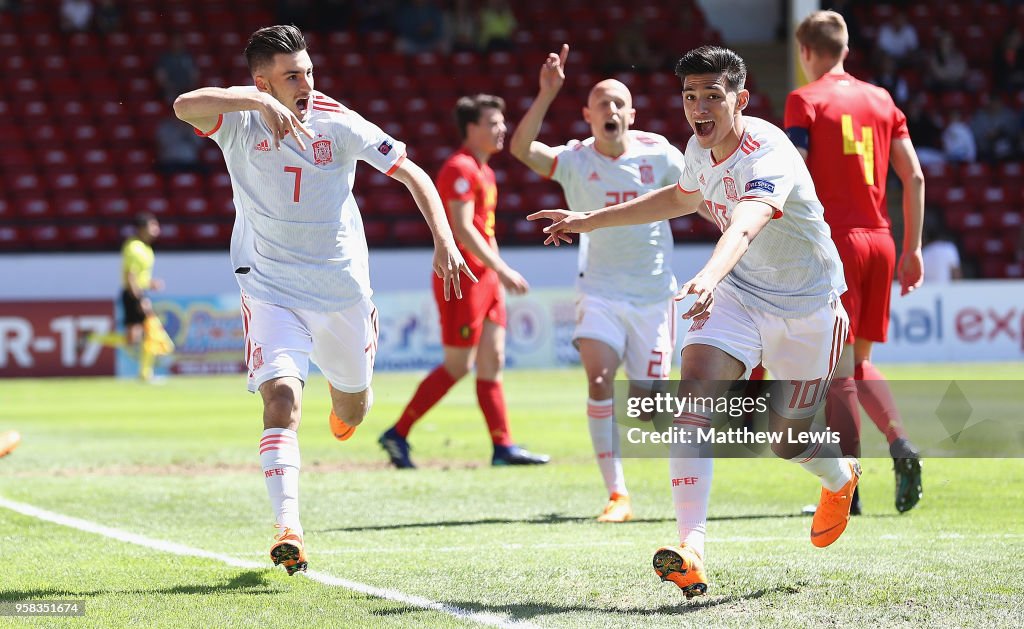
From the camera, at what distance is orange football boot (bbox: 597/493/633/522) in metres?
8.11

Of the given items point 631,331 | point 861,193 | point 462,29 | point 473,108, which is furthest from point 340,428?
point 462,29

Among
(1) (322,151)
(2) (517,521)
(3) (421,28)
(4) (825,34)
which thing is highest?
(3) (421,28)

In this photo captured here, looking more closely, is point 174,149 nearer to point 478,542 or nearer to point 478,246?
point 478,246

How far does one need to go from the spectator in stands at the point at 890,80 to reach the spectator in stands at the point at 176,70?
12.8 metres

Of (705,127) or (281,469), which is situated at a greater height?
(705,127)

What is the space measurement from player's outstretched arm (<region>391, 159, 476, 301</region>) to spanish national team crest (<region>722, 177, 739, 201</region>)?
1.11 m

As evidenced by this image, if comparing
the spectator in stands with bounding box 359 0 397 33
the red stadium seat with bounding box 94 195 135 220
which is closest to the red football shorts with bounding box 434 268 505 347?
the red stadium seat with bounding box 94 195 135 220

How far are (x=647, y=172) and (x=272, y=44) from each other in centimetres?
296

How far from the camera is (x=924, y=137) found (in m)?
27.7

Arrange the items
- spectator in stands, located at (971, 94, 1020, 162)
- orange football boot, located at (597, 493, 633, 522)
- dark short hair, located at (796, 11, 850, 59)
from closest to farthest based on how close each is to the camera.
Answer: orange football boot, located at (597, 493, 633, 522) → dark short hair, located at (796, 11, 850, 59) → spectator in stands, located at (971, 94, 1020, 162)

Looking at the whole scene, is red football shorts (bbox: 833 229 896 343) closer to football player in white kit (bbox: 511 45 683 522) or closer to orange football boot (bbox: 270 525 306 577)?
football player in white kit (bbox: 511 45 683 522)

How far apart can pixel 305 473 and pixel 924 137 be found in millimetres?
19731

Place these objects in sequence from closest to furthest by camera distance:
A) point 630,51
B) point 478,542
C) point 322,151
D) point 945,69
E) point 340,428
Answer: point 322,151 < point 478,542 < point 340,428 < point 630,51 < point 945,69

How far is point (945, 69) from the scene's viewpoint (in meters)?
29.2
